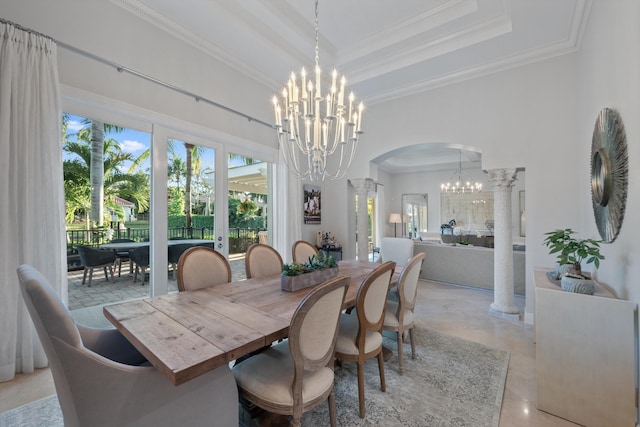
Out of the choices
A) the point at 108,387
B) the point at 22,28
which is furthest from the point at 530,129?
the point at 22,28

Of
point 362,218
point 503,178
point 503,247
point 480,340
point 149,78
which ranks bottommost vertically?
point 480,340

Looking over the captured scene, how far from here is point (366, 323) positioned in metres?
1.70

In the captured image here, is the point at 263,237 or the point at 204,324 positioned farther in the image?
the point at 263,237

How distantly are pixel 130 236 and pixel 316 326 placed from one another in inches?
95.8

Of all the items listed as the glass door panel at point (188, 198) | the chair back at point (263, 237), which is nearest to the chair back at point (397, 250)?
the chair back at point (263, 237)

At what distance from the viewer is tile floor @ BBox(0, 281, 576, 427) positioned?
1.79m

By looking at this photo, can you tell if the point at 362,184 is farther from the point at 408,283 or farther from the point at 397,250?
the point at 408,283

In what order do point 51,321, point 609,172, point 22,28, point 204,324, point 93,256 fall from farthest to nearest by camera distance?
point 93,256, point 22,28, point 609,172, point 204,324, point 51,321

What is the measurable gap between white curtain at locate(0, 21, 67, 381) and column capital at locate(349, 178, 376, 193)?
3.87 meters

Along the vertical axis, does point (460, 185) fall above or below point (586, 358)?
above

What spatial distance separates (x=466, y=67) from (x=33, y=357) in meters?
5.51

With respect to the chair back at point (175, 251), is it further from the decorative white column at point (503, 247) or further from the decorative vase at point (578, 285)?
the decorative white column at point (503, 247)

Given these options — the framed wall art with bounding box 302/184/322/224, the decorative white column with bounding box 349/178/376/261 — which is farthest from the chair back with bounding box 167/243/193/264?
the decorative white column with bounding box 349/178/376/261

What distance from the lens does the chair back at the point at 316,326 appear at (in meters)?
1.22
